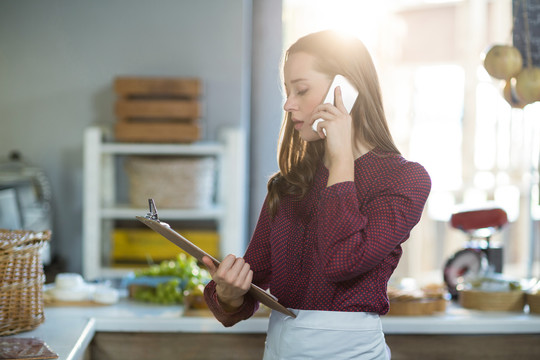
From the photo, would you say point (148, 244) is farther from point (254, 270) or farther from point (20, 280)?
point (254, 270)

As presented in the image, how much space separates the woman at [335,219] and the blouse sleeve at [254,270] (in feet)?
0.07

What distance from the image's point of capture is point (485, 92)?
5738 mm

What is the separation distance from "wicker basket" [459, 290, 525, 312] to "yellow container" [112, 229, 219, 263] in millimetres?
1423

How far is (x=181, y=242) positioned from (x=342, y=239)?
0.29 m

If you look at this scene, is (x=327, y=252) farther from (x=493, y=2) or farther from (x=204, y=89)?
(x=493, y=2)

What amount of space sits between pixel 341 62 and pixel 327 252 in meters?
0.37

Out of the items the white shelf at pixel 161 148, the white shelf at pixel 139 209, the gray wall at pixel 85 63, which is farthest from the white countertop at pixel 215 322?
the gray wall at pixel 85 63

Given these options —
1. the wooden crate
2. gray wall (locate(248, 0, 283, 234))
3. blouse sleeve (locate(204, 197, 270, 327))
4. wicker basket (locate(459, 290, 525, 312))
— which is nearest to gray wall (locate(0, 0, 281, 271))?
gray wall (locate(248, 0, 283, 234))

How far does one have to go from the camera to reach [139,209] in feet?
10.5

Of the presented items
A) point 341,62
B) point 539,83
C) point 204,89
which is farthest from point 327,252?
point 204,89

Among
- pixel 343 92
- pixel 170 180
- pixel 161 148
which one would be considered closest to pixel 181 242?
pixel 343 92

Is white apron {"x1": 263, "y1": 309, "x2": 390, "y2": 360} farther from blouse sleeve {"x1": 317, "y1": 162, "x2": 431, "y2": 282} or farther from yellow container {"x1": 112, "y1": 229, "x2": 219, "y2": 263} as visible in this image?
yellow container {"x1": 112, "y1": 229, "x2": 219, "y2": 263}

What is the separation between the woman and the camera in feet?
3.98

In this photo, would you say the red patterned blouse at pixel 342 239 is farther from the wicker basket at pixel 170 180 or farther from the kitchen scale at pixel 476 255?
the wicker basket at pixel 170 180
